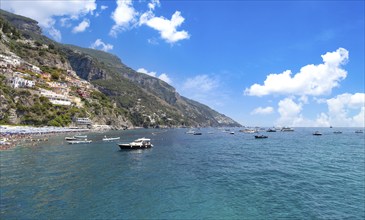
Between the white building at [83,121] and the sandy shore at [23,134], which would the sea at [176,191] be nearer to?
the sandy shore at [23,134]

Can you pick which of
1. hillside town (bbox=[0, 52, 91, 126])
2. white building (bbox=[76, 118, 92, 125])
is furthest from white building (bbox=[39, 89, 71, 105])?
white building (bbox=[76, 118, 92, 125])

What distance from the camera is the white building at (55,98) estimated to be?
174 meters

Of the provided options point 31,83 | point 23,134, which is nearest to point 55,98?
point 31,83

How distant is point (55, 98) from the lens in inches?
7013

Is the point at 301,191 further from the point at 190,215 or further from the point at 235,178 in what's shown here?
the point at 190,215

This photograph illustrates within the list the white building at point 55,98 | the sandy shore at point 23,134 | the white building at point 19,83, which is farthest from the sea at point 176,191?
the white building at point 55,98

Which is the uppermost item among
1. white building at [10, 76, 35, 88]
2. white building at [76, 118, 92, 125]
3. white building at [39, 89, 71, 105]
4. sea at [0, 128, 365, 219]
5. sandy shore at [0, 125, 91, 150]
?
white building at [10, 76, 35, 88]

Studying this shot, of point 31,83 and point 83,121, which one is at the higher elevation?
point 31,83

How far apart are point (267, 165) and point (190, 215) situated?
124 ft

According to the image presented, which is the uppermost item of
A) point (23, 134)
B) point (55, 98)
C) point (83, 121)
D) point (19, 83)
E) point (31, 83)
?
point (31, 83)

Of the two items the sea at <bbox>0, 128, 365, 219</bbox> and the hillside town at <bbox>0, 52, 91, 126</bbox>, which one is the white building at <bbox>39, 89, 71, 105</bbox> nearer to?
the hillside town at <bbox>0, 52, 91, 126</bbox>

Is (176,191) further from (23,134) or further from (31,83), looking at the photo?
(31,83)

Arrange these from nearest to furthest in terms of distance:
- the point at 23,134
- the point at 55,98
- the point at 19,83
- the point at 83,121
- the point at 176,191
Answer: the point at 176,191, the point at 23,134, the point at 19,83, the point at 55,98, the point at 83,121

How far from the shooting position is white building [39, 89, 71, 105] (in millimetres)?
174125
